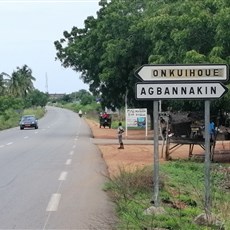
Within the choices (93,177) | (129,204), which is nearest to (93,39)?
(93,177)

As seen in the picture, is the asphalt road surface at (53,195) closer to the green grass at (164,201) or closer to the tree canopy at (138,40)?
the green grass at (164,201)

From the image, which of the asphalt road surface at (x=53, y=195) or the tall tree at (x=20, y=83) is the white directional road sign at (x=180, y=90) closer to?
the asphalt road surface at (x=53, y=195)

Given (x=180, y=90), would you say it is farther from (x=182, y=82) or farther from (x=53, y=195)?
(x=53, y=195)

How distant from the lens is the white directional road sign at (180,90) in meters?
8.62

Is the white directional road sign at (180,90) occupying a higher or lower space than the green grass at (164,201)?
higher

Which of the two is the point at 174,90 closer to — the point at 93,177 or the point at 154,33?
the point at 93,177

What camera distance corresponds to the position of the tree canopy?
1866 centimetres

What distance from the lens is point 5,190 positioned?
12.1m

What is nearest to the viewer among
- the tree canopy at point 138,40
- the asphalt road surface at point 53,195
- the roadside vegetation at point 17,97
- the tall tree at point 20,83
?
the asphalt road surface at point 53,195

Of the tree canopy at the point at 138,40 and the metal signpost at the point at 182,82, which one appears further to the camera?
the tree canopy at the point at 138,40

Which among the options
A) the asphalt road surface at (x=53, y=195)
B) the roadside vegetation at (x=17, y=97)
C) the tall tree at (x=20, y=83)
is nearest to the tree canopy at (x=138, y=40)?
the asphalt road surface at (x=53, y=195)

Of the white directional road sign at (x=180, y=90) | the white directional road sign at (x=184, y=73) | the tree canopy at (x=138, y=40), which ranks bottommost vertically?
the white directional road sign at (x=180, y=90)

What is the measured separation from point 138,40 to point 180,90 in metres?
27.6

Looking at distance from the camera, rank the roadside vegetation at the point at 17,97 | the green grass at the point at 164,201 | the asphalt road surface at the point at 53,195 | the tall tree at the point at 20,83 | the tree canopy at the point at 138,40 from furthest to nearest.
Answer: the tall tree at the point at 20,83
the roadside vegetation at the point at 17,97
the tree canopy at the point at 138,40
the asphalt road surface at the point at 53,195
the green grass at the point at 164,201
